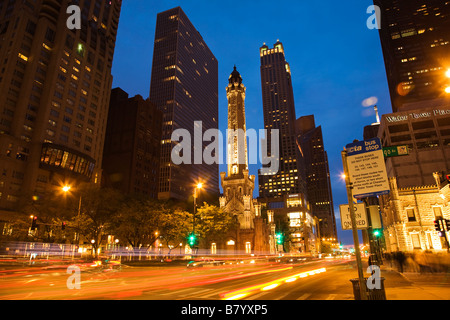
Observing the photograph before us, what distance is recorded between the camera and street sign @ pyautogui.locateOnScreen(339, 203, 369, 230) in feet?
29.6

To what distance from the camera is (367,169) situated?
9047 mm

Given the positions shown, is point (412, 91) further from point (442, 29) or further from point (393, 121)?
point (393, 121)

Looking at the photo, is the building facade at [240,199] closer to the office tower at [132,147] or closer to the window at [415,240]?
the window at [415,240]

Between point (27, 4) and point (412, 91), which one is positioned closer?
point (27, 4)

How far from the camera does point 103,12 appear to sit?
411ft

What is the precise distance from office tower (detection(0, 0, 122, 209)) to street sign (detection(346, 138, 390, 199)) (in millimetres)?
78607

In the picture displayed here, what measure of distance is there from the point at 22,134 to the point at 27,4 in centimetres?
5207

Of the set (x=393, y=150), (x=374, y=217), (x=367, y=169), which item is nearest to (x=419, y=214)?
(x=393, y=150)

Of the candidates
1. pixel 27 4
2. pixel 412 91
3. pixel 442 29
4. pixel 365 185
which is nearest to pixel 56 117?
pixel 27 4

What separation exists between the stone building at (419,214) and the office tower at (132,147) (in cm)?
10216

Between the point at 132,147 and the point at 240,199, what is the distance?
2826 inches

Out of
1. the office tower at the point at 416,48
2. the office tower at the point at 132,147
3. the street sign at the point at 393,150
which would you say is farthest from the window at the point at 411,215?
the office tower at the point at 416,48

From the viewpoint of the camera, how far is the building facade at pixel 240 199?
70125 millimetres

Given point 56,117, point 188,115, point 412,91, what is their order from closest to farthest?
point 56,117 < point 412,91 < point 188,115
